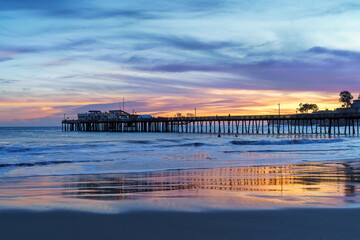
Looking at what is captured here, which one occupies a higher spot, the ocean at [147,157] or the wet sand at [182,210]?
the wet sand at [182,210]

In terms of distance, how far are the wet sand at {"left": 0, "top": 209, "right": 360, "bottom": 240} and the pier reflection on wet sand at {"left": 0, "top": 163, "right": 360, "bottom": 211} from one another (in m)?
0.68

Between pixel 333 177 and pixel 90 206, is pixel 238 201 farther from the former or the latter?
pixel 333 177

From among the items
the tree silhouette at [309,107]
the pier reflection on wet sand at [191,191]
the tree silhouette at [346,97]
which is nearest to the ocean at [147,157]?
the pier reflection on wet sand at [191,191]

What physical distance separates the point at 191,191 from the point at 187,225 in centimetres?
310

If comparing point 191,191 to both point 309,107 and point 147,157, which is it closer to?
point 147,157

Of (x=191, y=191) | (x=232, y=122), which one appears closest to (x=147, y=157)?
(x=191, y=191)

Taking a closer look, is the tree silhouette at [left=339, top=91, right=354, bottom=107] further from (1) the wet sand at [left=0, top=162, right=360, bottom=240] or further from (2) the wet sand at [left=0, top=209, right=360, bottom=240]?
(2) the wet sand at [left=0, top=209, right=360, bottom=240]

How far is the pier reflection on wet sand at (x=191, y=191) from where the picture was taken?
22.6 ft

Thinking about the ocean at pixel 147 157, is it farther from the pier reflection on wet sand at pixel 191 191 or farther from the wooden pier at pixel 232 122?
the wooden pier at pixel 232 122

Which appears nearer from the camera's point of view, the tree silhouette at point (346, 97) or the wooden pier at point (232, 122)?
the wooden pier at point (232, 122)

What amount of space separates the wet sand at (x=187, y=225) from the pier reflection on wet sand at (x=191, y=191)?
677mm

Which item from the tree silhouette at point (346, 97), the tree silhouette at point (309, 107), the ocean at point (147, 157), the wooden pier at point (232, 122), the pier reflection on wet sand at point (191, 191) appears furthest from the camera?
the tree silhouette at point (309, 107)

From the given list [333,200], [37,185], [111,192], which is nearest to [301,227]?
[333,200]

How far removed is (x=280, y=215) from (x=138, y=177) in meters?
6.39
